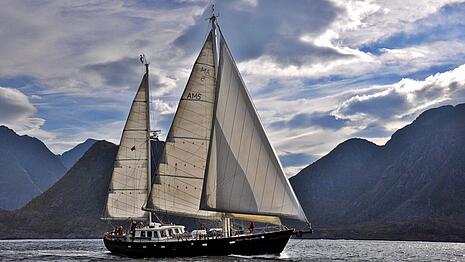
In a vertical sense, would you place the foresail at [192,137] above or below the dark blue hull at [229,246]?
above

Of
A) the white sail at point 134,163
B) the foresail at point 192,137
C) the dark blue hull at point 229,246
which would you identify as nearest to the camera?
the dark blue hull at point 229,246

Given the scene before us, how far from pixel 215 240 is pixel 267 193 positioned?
30.8 ft

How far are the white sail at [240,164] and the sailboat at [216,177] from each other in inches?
4.2

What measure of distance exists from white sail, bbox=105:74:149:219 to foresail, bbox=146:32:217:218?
16.9 m

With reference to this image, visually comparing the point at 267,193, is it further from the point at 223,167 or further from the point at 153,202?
the point at 153,202

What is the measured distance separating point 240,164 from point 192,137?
9362 millimetres

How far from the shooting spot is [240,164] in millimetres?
70375

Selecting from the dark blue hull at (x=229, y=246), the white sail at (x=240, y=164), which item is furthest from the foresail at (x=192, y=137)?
the white sail at (x=240, y=164)

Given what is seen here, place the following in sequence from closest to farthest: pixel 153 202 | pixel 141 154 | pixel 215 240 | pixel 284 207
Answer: pixel 284 207 < pixel 215 240 < pixel 153 202 < pixel 141 154

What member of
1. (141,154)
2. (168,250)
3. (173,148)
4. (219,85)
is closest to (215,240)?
(168,250)

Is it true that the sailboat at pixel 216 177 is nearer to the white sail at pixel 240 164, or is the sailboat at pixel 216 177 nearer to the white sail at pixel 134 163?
the white sail at pixel 240 164

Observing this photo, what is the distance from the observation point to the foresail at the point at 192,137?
252 ft

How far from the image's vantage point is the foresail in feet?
252

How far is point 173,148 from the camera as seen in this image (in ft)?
254
